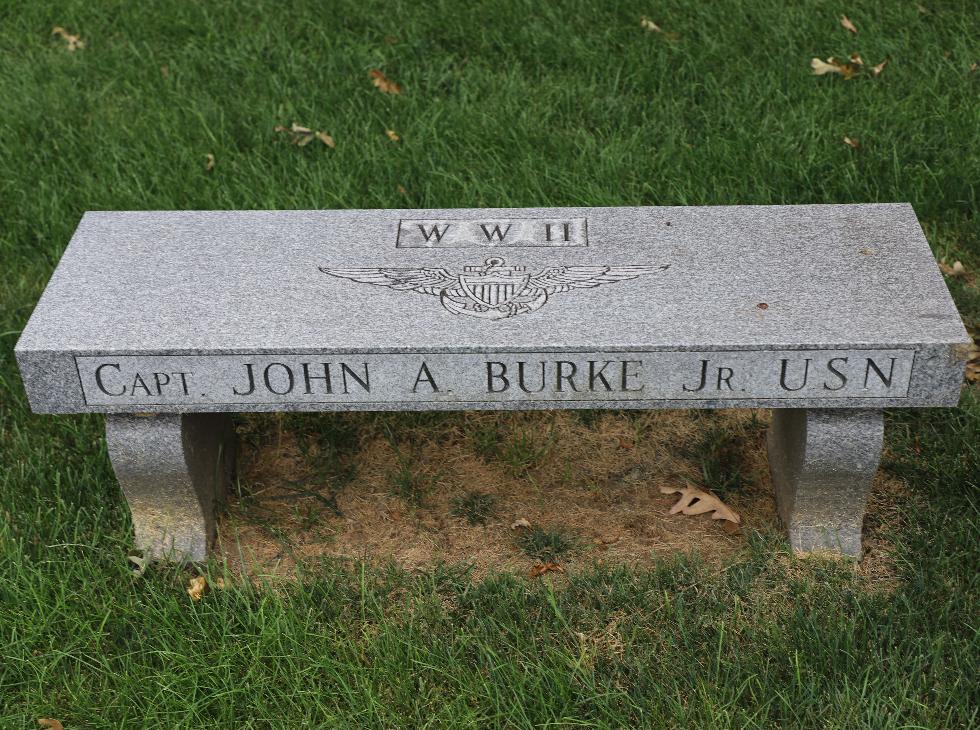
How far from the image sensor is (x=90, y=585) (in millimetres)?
2898

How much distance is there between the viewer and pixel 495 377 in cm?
264

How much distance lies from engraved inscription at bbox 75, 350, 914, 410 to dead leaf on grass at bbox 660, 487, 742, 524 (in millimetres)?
612

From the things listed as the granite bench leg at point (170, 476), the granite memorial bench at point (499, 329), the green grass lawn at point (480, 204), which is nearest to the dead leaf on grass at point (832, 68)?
the green grass lawn at point (480, 204)

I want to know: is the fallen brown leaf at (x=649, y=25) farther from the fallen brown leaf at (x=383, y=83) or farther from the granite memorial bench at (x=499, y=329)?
the granite memorial bench at (x=499, y=329)

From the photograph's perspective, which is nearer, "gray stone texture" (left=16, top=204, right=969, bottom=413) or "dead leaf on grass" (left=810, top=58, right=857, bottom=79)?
"gray stone texture" (left=16, top=204, right=969, bottom=413)

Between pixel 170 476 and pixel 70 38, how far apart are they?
134 inches

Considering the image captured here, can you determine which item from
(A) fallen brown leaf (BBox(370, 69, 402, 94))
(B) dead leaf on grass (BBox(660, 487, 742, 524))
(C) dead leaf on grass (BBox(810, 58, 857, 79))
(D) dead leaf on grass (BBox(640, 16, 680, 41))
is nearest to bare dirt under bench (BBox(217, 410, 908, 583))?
(B) dead leaf on grass (BBox(660, 487, 742, 524))

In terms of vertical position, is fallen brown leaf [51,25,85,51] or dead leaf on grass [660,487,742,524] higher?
fallen brown leaf [51,25,85,51]

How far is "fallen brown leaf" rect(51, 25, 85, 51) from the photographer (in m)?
5.46

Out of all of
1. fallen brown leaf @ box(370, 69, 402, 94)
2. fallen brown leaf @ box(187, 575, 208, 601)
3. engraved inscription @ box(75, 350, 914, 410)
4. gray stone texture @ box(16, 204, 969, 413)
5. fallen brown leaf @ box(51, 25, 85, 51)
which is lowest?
fallen brown leaf @ box(187, 575, 208, 601)

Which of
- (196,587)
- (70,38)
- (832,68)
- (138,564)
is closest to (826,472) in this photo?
(196,587)

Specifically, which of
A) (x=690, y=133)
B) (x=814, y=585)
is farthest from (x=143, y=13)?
(x=814, y=585)

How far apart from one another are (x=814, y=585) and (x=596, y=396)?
792 mm

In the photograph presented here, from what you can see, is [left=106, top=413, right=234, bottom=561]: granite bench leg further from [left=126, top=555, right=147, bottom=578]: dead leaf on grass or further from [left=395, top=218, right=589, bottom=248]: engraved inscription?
[left=395, top=218, right=589, bottom=248]: engraved inscription
